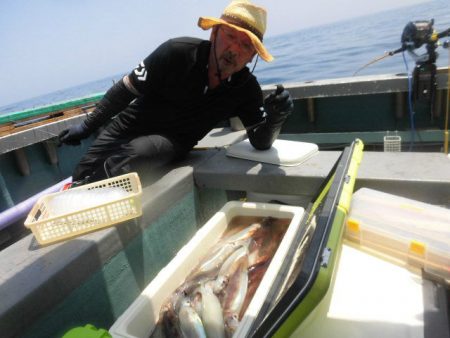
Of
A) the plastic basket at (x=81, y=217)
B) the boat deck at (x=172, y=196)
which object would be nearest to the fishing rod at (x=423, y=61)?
the boat deck at (x=172, y=196)

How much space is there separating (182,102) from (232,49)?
0.60m

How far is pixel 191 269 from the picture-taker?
188 centimetres

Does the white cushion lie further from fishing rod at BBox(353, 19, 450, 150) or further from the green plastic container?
fishing rod at BBox(353, 19, 450, 150)

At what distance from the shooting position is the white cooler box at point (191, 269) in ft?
4.72

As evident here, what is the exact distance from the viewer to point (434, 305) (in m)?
1.30

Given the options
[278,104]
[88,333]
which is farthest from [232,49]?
[88,333]

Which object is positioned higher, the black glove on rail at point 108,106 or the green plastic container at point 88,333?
the black glove on rail at point 108,106

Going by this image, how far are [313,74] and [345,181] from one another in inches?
441

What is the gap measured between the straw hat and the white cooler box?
1.11 meters

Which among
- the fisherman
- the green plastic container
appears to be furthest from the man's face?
the green plastic container

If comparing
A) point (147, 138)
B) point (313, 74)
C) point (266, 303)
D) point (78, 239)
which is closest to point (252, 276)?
point (266, 303)

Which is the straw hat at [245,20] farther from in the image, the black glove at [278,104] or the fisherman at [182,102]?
the black glove at [278,104]

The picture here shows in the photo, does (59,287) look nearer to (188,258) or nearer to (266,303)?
(188,258)

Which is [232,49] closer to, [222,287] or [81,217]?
[81,217]
